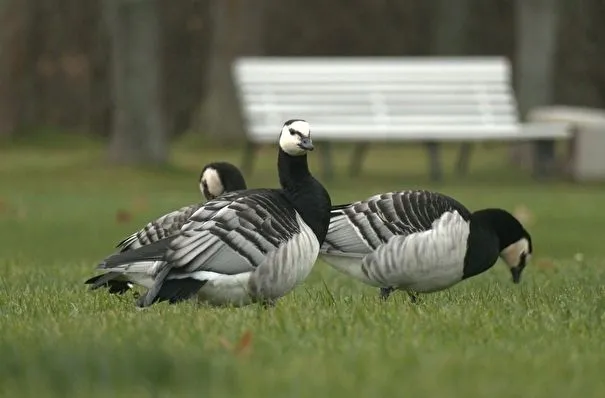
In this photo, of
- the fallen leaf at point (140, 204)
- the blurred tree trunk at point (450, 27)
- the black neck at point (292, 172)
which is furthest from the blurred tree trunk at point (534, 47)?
the black neck at point (292, 172)

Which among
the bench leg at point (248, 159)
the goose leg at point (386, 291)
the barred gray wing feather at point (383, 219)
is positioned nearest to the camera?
the barred gray wing feather at point (383, 219)

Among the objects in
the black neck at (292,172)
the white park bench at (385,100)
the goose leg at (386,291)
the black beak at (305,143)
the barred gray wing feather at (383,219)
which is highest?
the black beak at (305,143)

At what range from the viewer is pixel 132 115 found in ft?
65.8

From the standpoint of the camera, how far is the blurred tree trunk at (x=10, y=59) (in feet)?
84.1

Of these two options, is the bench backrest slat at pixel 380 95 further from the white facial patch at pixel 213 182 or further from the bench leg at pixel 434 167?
the white facial patch at pixel 213 182

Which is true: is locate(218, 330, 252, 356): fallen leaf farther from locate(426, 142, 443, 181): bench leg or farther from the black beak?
locate(426, 142, 443, 181): bench leg

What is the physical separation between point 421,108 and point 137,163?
4.30 meters

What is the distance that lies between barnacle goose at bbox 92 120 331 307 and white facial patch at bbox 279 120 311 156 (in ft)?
0.28

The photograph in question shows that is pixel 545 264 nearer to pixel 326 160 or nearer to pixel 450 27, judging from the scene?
pixel 326 160

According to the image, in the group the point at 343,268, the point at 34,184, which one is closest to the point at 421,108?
the point at 34,184

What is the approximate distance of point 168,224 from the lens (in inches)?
294

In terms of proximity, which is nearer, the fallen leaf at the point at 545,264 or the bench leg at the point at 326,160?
the fallen leaf at the point at 545,264

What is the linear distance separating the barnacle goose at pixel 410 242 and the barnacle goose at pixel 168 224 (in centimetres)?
71

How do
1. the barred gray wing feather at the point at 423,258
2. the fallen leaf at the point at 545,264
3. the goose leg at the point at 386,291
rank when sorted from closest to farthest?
the barred gray wing feather at the point at 423,258, the goose leg at the point at 386,291, the fallen leaf at the point at 545,264
